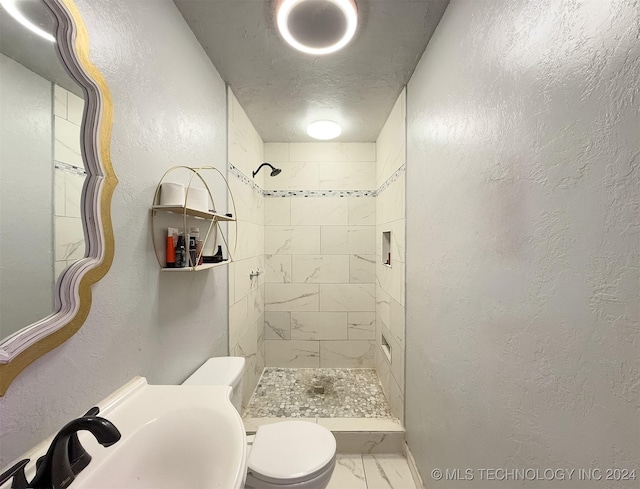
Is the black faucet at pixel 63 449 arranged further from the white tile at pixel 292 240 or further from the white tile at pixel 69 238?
the white tile at pixel 292 240

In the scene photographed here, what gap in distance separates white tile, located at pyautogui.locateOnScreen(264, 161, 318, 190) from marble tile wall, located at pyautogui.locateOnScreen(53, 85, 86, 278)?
1.92 meters

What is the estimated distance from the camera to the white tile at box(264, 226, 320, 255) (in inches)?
101

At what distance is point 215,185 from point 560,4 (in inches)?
57.9

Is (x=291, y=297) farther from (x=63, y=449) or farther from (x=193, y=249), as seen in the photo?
(x=63, y=449)

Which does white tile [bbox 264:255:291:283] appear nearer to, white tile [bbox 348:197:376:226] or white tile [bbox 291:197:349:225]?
white tile [bbox 291:197:349:225]

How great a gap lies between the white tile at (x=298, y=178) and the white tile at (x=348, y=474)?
219 cm

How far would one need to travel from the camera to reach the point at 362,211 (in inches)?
101

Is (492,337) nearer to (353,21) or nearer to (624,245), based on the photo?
(624,245)

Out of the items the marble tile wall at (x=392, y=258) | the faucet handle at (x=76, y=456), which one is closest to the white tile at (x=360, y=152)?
the marble tile wall at (x=392, y=258)

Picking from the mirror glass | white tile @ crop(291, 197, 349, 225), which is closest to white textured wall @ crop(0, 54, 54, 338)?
the mirror glass

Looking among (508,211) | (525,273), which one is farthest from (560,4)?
(525,273)

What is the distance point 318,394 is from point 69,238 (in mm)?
2070

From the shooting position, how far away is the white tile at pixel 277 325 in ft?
8.47

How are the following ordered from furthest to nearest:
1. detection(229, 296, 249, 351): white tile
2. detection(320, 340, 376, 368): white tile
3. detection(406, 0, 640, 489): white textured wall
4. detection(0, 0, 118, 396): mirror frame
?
1. detection(320, 340, 376, 368): white tile
2. detection(229, 296, 249, 351): white tile
3. detection(0, 0, 118, 396): mirror frame
4. detection(406, 0, 640, 489): white textured wall
